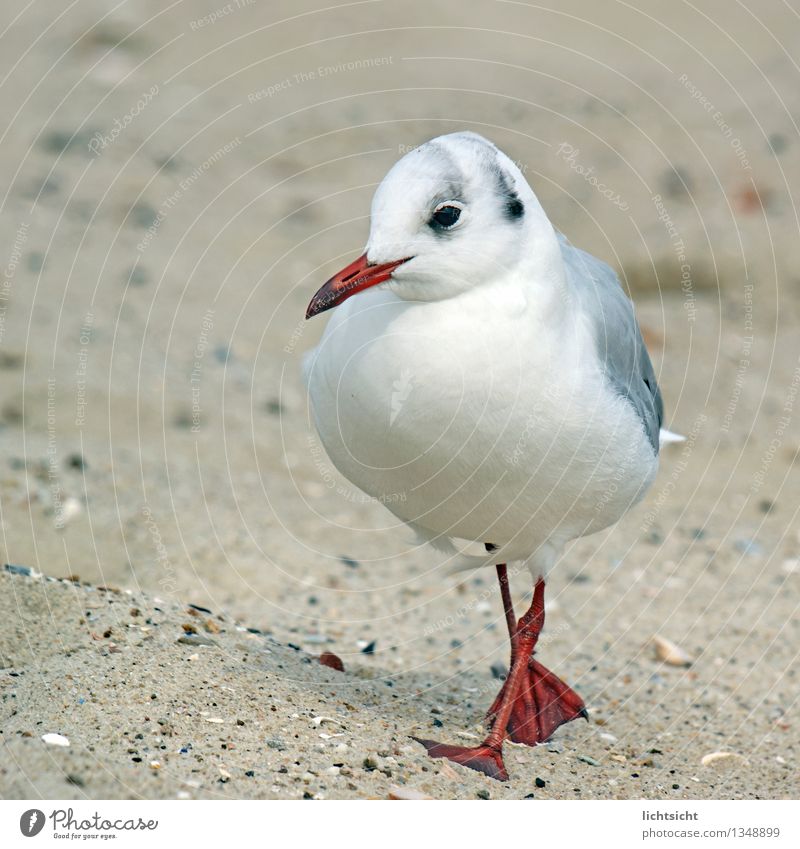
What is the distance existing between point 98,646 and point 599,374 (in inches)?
84.3

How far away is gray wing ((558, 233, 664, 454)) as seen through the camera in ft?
15.2

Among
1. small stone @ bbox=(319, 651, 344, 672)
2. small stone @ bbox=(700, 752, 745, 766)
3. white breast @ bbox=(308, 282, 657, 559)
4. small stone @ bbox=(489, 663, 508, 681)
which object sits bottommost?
small stone @ bbox=(700, 752, 745, 766)

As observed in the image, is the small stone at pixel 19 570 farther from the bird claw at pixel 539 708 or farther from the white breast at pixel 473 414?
the bird claw at pixel 539 708

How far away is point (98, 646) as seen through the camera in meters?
4.81

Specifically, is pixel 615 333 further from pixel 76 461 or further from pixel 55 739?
pixel 76 461

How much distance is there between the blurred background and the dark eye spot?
7.63ft

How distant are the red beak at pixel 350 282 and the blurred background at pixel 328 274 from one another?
76.8 inches

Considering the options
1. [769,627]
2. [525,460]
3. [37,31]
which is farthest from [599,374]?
[37,31]

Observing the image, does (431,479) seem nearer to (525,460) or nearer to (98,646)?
(525,460)

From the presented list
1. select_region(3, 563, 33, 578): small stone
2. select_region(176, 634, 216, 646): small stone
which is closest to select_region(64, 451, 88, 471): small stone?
select_region(3, 563, 33, 578): small stone

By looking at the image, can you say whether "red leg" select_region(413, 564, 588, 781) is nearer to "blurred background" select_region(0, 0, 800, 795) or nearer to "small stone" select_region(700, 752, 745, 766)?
"small stone" select_region(700, 752, 745, 766)

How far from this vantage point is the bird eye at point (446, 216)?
4.02 m

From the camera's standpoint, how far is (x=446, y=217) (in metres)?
4.04

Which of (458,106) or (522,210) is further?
(458,106)
